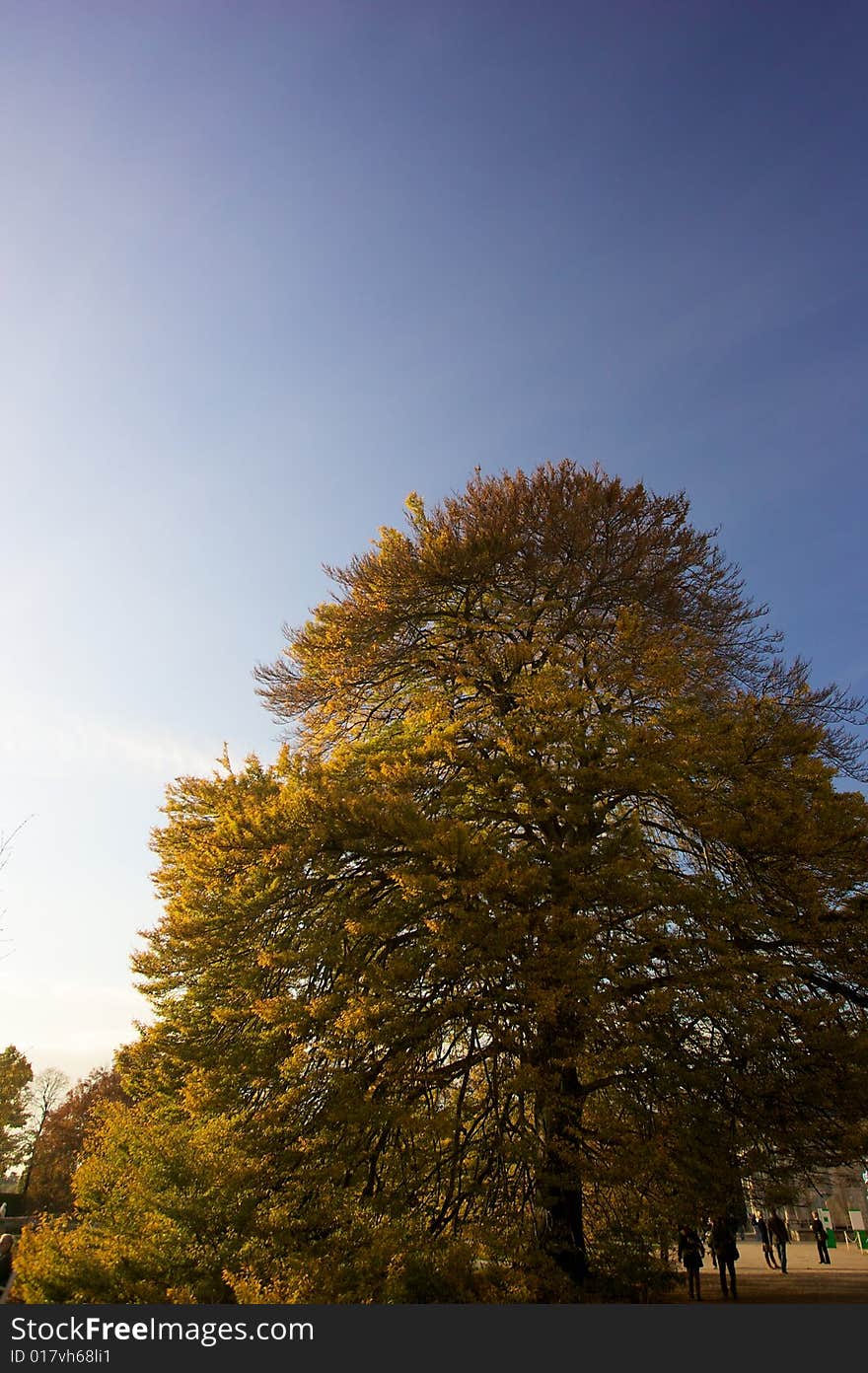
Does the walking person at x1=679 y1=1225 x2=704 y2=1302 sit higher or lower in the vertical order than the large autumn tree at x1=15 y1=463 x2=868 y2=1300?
lower

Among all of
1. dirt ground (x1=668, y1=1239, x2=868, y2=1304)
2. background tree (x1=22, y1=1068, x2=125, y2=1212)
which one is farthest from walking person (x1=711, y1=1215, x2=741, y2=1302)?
background tree (x1=22, y1=1068, x2=125, y2=1212)

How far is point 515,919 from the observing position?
8.53 metres

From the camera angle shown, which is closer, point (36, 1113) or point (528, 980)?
point (528, 980)

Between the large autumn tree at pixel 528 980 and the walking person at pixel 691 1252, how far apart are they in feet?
3.12

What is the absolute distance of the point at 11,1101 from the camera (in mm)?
37750

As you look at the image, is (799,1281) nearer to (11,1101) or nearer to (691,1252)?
(691,1252)

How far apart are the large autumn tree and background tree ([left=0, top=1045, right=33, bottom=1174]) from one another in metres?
30.3

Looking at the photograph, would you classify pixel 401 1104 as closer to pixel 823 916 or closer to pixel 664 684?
pixel 823 916

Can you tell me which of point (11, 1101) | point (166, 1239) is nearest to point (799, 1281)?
point (166, 1239)

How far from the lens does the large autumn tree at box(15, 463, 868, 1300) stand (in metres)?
8.51

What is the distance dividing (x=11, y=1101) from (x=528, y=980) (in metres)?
40.8

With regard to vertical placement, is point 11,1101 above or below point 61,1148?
above

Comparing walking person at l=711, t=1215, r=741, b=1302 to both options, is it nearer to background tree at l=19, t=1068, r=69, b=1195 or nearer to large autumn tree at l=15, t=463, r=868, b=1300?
large autumn tree at l=15, t=463, r=868, b=1300

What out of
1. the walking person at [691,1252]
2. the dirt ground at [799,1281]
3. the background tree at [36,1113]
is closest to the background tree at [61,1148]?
the background tree at [36,1113]
